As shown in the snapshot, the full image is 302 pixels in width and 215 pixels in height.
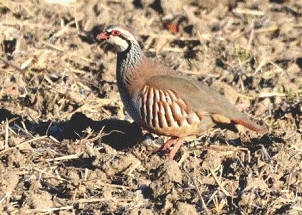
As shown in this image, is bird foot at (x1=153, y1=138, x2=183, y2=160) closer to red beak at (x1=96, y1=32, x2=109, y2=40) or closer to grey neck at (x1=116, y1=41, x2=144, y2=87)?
grey neck at (x1=116, y1=41, x2=144, y2=87)

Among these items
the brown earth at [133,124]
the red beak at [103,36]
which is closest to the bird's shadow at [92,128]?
the brown earth at [133,124]

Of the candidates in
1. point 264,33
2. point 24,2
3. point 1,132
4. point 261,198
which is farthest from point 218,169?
point 24,2

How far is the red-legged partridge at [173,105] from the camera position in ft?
19.1

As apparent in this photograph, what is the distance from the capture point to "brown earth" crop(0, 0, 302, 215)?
5.15 m

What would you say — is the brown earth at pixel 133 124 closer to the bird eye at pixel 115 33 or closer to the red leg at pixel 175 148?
the red leg at pixel 175 148

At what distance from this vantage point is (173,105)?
19.1 feet

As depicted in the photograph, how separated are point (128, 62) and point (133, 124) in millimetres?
518

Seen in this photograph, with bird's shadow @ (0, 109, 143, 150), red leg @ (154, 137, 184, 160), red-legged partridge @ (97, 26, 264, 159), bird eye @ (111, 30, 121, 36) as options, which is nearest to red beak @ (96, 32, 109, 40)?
bird eye @ (111, 30, 121, 36)

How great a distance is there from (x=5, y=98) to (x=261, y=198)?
2531 mm

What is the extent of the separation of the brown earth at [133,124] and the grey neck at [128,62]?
0.40 meters

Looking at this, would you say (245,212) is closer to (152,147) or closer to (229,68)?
(152,147)

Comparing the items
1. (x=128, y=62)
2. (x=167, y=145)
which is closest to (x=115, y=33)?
(x=128, y=62)

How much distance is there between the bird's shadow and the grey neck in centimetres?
35

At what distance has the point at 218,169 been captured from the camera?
5.71 meters
